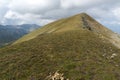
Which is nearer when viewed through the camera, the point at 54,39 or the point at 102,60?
the point at 102,60

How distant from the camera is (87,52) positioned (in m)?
62.1

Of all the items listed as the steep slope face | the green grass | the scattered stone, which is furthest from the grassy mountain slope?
the steep slope face

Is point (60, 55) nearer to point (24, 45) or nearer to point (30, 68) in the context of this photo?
point (30, 68)

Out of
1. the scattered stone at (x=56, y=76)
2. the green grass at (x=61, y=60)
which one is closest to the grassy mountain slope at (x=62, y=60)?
the green grass at (x=61, y=60)

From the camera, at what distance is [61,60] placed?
181ft

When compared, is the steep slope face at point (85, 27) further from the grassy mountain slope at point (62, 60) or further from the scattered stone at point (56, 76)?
the scattered stone at point (56, 76)

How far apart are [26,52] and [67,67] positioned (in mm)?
16464

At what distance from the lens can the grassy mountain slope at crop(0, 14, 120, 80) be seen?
47500 millimetres

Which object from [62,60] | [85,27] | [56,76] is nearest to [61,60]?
[62,60]

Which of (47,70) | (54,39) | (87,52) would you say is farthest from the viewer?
(54,39)

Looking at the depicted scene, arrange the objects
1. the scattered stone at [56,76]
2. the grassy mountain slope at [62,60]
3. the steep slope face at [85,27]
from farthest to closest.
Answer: the steep slope face at [85,27] < the grassy mountain slope at [62,60] < the scattered stone at [56,76]

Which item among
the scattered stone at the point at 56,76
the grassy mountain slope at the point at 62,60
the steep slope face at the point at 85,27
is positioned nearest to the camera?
the scattered stone at the point at 56,76

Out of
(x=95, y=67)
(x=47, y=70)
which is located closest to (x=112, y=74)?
(x=95, y=67)

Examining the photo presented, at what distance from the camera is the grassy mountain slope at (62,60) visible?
47.5 m
